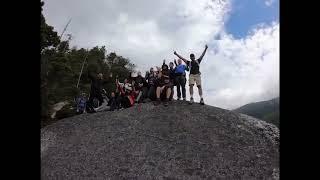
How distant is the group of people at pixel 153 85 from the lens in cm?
2033

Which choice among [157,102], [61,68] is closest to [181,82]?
[157,102]

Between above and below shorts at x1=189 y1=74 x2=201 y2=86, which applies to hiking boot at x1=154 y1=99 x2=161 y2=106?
below

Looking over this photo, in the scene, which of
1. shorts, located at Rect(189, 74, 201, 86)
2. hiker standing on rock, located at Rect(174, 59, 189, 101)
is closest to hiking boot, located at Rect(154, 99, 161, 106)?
hiker standing on rock, located at Rect(174, 59, 189, 101)

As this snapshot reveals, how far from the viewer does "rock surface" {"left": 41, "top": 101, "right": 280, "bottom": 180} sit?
17328 mm

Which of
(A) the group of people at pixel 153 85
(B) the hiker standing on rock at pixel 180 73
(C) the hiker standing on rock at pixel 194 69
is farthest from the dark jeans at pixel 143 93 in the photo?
(C) the hiker standing on rock at pixel 194 69

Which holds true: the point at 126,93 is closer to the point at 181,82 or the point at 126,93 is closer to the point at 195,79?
the point at 181,82

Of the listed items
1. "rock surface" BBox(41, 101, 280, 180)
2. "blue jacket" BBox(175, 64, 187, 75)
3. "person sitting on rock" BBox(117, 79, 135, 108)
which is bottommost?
"rock surface" BBox(41, 101, 280, 180)

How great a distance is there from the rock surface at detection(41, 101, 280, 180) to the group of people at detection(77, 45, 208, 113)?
0.50m

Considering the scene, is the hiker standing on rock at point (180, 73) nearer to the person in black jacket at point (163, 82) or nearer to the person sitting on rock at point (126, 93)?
the person in black jacket at point (163, 82)

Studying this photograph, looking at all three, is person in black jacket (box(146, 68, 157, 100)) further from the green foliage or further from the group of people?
the green foliage

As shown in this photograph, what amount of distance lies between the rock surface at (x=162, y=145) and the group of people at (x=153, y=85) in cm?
50

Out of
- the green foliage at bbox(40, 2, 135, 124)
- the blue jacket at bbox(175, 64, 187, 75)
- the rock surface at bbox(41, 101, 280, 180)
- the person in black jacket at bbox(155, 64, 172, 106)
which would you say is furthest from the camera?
the green foliage at bbox(40, 2, 135, 124)
